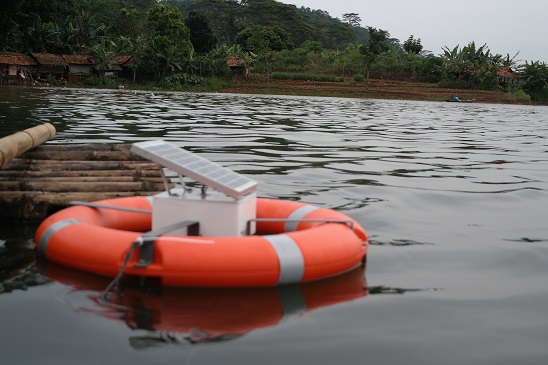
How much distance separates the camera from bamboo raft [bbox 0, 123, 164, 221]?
219 inches

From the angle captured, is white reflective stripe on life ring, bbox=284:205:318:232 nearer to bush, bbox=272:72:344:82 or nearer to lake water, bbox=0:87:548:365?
lake water, bbox=0:87:548:365

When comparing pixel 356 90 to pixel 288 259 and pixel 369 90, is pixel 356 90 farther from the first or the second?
pixel 288 259

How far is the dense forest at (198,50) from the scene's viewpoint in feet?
146

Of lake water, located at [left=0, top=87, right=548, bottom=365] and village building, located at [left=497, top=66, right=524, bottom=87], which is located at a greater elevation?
village building, located at [left=497, top=66, right=524, bottom=87]

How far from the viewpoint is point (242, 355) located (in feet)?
10.3

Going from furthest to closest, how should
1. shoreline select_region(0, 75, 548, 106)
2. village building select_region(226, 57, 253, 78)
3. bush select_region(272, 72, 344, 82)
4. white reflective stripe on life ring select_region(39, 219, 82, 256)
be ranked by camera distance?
bush select_region(272, 72, 344, 82) → village building select_region(226, 57, 253, 78) → shoreline select_region(0, 75, 548, 106) → white reflective stripe on life ring select_region(39, 219, 82, 256)

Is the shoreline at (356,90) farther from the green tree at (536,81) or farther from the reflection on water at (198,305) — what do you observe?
the reflection on water at (198,305)

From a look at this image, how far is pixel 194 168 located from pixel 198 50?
5054 cm

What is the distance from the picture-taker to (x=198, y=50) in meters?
53.3

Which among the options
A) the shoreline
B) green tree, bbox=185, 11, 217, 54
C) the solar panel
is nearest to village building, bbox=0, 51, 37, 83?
the shoreline

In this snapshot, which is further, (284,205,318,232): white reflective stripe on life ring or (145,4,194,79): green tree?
(145,4,194,79): green tree

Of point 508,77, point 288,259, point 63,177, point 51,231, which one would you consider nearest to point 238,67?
point 508,77

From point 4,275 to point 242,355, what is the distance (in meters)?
1.93

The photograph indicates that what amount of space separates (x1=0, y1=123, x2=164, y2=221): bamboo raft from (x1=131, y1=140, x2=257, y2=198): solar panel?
5.00ft
